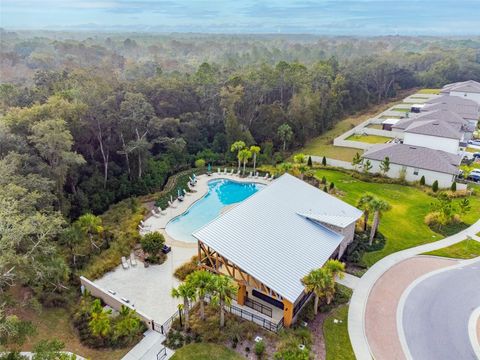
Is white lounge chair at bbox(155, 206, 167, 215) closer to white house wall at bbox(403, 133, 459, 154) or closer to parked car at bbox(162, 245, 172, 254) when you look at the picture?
parked car at bbox(162, 245, 172, 254)

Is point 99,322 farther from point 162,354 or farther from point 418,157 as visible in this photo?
point 418,157

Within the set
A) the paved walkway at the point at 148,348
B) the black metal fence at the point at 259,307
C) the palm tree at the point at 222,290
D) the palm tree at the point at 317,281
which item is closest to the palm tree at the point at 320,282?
the palm tree at the point at 317,281

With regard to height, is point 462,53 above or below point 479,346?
above

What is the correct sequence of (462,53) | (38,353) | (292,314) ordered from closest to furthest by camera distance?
(38,353) → (292,314) → (462,53)

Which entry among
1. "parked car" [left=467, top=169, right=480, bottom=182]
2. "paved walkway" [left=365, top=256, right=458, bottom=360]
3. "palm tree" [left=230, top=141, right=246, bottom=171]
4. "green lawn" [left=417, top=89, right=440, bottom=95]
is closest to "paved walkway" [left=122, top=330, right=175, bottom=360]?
"paved walkway" [left=365, top=256, right=458, bottom=360]

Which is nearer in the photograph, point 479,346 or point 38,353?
point 38,353

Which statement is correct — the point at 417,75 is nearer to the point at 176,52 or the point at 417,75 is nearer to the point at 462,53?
the point at 462,53

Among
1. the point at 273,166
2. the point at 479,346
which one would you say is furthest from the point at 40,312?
the point at 273,166

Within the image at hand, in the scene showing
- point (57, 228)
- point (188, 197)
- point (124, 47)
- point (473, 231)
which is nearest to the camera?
point (57, 228)
